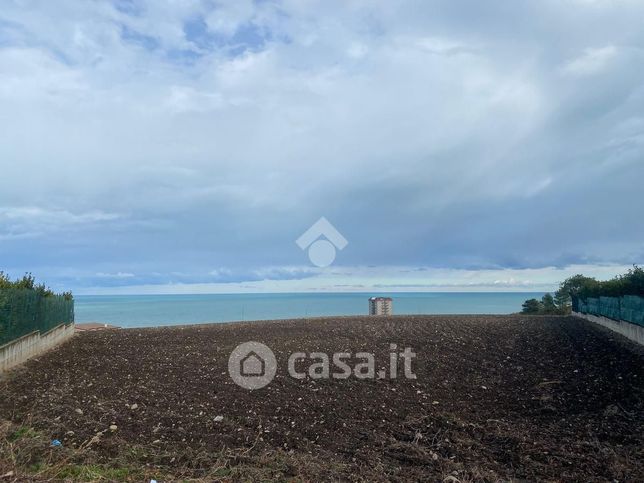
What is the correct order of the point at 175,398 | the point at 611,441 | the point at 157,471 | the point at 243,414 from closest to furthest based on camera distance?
the point at 157,471 < the point at 611,441 < the point at 243,414 < the point at 175,398

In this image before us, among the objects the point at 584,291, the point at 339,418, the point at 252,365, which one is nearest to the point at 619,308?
the point at 584,291

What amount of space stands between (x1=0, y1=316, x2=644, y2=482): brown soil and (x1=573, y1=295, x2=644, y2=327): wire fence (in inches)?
51.4

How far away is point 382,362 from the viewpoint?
11773 mm

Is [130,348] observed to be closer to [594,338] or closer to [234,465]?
[234,465]

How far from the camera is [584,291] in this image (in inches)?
998

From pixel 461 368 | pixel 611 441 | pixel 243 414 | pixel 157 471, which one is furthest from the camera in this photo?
pixel 461 368

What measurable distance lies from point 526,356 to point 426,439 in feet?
22.4

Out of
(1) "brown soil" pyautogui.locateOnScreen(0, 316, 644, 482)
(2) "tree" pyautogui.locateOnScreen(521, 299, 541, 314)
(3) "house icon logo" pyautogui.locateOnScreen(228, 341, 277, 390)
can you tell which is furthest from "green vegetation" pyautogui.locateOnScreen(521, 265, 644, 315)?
(3) "house icon logo" pyautogui.locateOnScreen(228, 341, 277, 390)

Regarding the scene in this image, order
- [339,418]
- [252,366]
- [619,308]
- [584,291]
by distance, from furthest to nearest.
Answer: [584,291]
[619,308]
[252,366]
[339,418]

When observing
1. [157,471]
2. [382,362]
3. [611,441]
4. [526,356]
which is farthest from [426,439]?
[526,356]

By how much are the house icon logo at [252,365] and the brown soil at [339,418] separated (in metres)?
0.24

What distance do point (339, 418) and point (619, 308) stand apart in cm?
1297

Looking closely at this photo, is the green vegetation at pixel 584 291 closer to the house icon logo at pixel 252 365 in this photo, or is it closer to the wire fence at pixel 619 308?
the wire fence at pixel 619 308

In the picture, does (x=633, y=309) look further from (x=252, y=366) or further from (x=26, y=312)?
(x=26, y=312)
